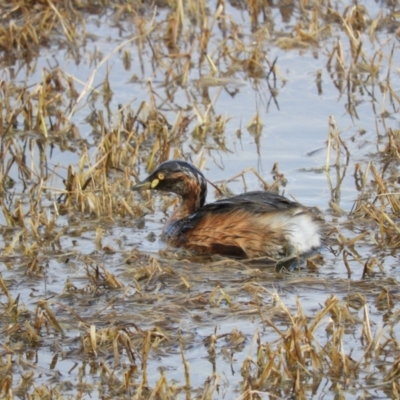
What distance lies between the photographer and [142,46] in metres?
11.7

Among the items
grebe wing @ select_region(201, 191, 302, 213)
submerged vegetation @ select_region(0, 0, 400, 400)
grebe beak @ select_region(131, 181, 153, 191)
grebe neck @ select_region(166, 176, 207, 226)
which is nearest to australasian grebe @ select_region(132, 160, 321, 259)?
grebe wing @ select_region(201, 191, 302, 213)

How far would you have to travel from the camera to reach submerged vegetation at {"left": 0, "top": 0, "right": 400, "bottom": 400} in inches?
208

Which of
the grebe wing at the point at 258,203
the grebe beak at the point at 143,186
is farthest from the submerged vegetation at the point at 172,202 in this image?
the grebe wing at the point at 258,203

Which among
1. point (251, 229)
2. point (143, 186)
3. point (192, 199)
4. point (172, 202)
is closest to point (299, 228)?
point (251, 229)

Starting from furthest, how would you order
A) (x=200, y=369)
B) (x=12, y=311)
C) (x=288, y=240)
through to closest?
1. (x=288, y=240)
2. (x=12, y=311)
3. (x=200, y=369)

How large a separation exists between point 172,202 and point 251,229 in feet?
4.37

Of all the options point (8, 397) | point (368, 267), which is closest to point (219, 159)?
point (368, 267)

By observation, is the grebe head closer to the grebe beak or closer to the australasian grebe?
the grebe beak

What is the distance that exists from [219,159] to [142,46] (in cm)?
289

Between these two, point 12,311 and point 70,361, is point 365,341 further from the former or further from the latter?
point 12,311

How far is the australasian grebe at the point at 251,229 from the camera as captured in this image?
729 centimetres

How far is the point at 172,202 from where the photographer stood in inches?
336

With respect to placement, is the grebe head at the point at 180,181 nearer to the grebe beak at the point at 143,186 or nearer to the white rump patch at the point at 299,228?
the grebe beak at the point at 143,186

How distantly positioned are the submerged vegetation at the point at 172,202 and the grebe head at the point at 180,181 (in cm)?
26
